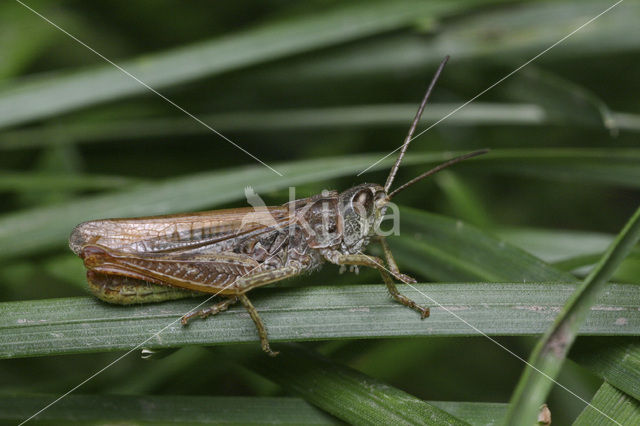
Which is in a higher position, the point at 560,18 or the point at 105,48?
the point at 560,18

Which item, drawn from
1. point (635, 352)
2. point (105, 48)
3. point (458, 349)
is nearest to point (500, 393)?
point (458, 349)

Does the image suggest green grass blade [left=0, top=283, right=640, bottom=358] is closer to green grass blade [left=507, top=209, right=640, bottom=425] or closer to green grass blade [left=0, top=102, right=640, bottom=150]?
green grass blade [left=507, top=209, right=640, bottom=425]

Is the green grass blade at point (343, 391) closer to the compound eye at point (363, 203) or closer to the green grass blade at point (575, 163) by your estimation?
the compound eye at point (363, 203)

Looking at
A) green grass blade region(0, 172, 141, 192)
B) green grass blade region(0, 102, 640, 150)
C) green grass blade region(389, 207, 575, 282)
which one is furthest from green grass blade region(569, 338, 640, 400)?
green grass blade region(0, 172, 141, 192)

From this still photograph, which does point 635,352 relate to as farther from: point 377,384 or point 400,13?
point 400,13

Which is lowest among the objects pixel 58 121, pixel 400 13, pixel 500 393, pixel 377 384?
pixel 500 393
